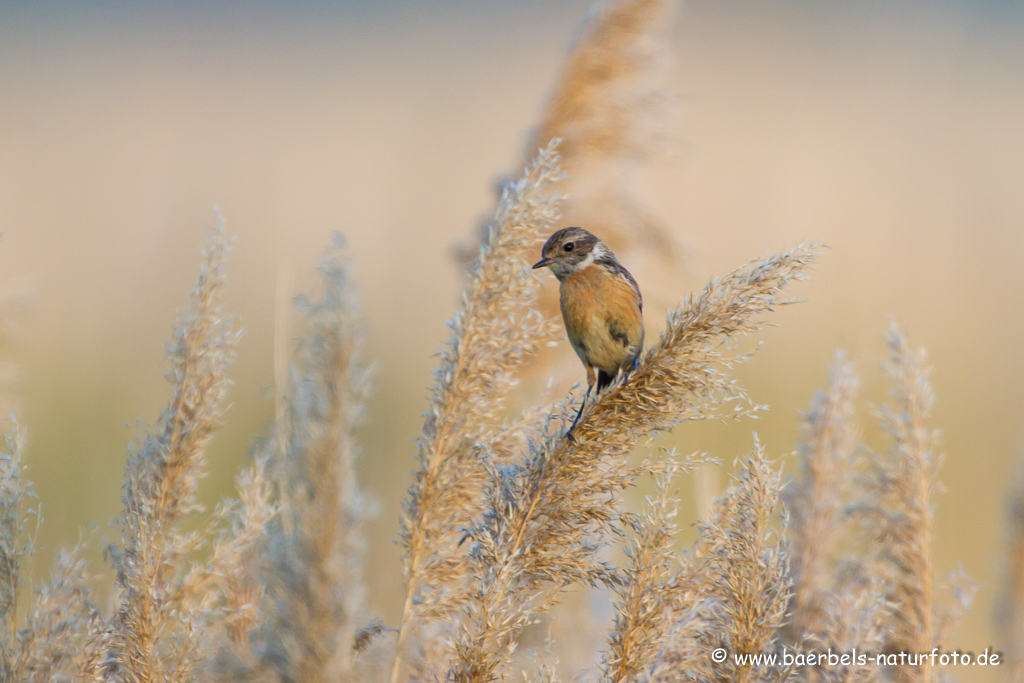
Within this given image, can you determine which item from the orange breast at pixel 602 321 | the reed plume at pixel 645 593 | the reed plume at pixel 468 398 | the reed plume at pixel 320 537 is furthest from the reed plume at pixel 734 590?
the orange breast at pixel 602 321

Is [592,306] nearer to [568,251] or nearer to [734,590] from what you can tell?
[568,251]

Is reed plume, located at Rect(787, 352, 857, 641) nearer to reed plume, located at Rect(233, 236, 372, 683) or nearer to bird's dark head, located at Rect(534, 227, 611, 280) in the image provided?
bird's dark head, located at Rect(534, 227, 611, 280)

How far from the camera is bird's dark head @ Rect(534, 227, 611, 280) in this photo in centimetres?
266

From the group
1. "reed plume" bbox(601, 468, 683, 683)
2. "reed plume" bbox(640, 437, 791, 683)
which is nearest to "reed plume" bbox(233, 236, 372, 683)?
"reed plume" bbox(601, 468, 683, 683)

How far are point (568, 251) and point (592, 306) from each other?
198 mm

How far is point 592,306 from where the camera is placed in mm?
2666

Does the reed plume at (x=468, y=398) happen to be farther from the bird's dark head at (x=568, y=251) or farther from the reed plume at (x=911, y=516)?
the reed plume at (x=911, y=516)

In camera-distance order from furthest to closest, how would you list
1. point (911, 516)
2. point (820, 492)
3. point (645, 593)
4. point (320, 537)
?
1. point (820, 492)
2. point (911, 516)
3. point (645, 593)
4. point (320, 537)

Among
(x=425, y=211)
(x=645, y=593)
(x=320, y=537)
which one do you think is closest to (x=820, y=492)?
(x=645, y=593)

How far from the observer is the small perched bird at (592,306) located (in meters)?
2.66

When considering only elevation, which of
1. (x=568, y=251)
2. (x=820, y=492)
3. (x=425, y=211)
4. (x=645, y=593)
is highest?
(x=425, y=211)

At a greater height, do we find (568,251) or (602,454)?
(568,251)

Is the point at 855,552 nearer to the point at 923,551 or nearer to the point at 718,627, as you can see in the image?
the point at 923,551

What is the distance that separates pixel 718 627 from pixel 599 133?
2.04 metres
